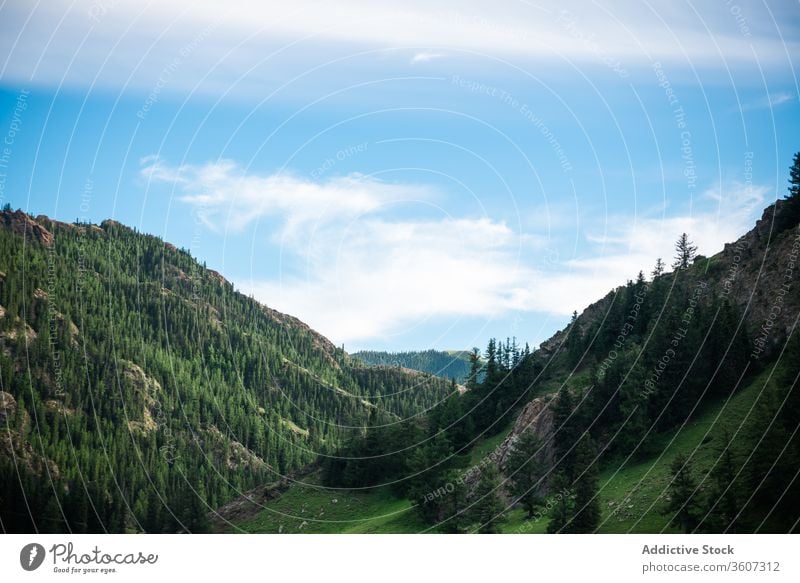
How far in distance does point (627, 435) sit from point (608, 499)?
1590cm

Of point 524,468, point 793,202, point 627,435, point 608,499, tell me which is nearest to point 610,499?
point 608,499

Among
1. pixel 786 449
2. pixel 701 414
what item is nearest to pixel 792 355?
pixel 786 449

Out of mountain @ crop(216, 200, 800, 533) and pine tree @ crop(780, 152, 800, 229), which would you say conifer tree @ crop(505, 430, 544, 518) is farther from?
pine tree @ crop(780, 152, 800, 229)

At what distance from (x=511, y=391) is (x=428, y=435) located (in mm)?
18201

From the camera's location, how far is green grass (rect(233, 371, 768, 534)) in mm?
60122

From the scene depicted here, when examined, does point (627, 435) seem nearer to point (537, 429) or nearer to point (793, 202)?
point (537, 429)

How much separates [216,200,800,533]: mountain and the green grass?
28 cm

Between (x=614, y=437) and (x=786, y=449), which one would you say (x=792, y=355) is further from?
(x=614, y=437)

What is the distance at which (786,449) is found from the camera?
156 feet

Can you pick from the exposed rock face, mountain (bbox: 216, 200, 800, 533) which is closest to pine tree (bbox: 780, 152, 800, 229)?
mountain (bbox: 216, 200, 800, 533)

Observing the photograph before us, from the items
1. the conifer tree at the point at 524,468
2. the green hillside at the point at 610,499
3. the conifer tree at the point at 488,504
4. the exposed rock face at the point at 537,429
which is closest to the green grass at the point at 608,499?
the green hillside at the point at 610,499

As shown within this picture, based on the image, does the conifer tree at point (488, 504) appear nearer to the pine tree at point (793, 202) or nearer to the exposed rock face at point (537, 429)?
the exposed rock face at point (537, 429)

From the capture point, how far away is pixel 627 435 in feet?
257
